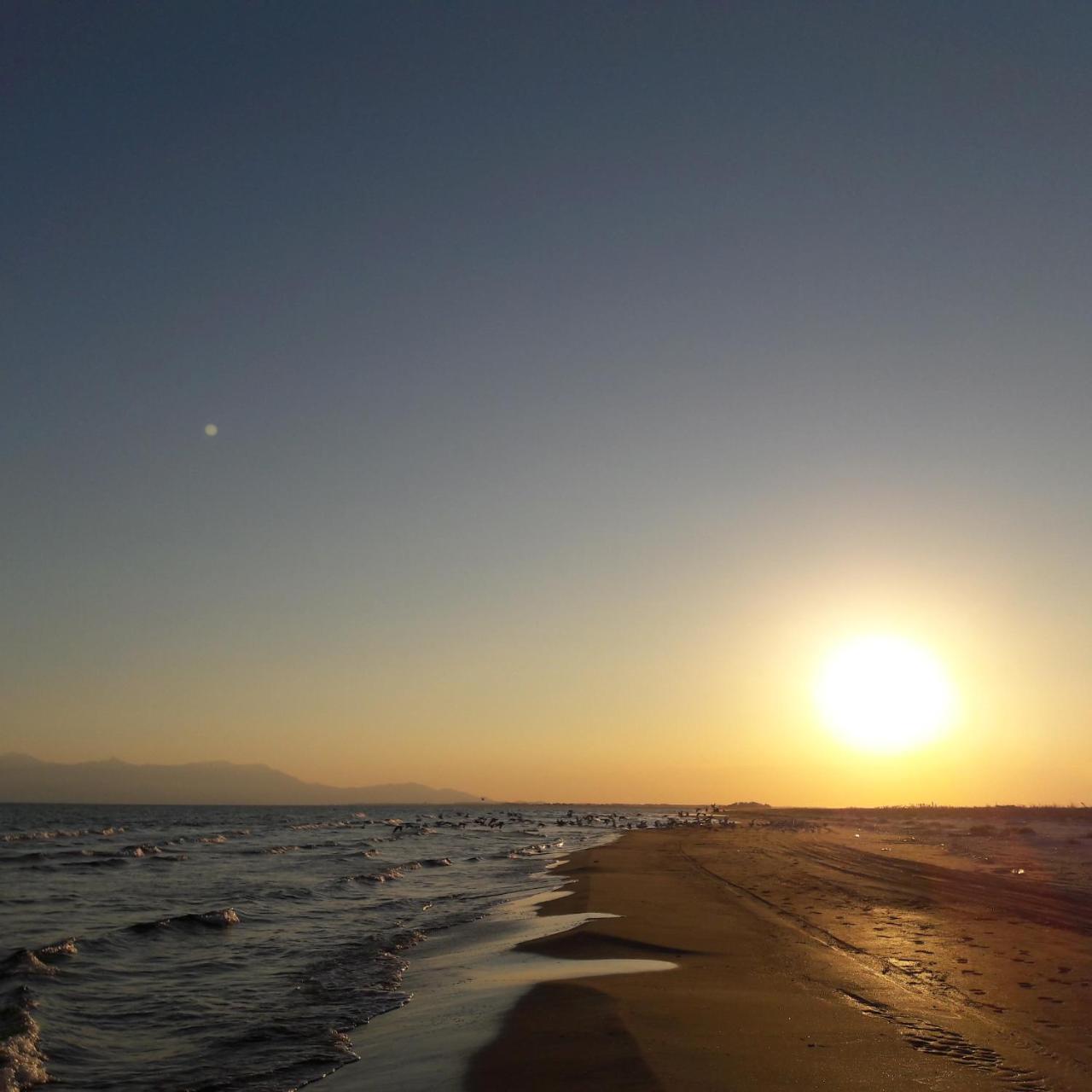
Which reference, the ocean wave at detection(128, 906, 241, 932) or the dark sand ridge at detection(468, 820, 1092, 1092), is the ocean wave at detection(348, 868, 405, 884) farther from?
the dark sand ridge at detection(468, 820, 1092, 1092)

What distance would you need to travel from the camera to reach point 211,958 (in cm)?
2005

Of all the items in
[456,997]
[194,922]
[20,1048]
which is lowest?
[194,922]

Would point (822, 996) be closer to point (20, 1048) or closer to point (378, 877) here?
point (20, 1048)

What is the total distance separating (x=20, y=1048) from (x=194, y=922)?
1242 centimetres

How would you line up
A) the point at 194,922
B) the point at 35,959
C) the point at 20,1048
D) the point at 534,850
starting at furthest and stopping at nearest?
the point at 534,850
the point at 194,922
the point at 35,959
the point at 20,1048

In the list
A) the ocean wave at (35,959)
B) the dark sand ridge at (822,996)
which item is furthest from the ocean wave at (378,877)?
the ocean wave at (35,959)

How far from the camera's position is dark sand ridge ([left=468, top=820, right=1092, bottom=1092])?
359 inches

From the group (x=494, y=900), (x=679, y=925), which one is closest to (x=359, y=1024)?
(x=679, y=925)

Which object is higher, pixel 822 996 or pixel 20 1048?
pixel 822 996

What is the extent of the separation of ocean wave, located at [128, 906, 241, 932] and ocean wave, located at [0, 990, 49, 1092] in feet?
27.2

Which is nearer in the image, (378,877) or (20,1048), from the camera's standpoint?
(20,1048)

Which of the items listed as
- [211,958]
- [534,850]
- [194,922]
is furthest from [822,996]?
[534,850]

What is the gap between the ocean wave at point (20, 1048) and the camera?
37.9ft

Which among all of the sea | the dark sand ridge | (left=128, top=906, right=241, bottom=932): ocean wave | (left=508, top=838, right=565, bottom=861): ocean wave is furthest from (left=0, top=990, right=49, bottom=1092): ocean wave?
(left=508, top=838, right=565, bottom=861): ocean wave
